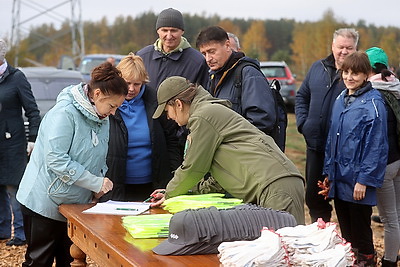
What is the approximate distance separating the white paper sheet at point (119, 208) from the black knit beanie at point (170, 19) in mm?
1805

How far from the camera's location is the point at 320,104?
19.5 feet

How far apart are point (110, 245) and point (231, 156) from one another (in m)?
0.93

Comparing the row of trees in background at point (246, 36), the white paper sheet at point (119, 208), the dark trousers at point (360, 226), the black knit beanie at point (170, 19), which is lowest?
the row of trees in background at point (246, 36)

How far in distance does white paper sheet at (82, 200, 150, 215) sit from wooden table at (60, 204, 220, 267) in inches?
2.5

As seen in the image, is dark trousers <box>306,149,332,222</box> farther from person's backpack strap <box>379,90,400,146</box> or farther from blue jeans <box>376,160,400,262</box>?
person's backpack strap <box>379,90,400,146</box>

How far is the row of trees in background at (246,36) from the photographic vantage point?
39256 millimetres

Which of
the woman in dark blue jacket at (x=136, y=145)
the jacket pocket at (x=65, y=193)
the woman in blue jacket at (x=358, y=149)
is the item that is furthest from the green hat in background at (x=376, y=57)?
the jacket pocket at (x=65, y=193)

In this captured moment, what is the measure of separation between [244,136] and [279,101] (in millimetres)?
1501

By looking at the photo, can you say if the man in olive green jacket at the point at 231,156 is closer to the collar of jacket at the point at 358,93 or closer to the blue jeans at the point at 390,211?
the collar of jacket at the point at 358,93

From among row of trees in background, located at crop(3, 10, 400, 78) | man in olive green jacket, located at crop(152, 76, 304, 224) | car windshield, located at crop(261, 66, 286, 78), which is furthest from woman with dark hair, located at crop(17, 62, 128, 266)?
row of trees in background, located at crop(3, 10, 400, 78)

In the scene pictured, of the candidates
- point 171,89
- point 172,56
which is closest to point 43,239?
point 171,89

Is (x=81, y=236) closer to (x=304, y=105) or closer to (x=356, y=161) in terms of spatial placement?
(x=356, y=161)

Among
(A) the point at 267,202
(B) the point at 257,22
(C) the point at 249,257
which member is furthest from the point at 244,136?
(B) the point at 257,22

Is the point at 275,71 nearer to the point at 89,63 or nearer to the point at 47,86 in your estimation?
the point at 89,63
